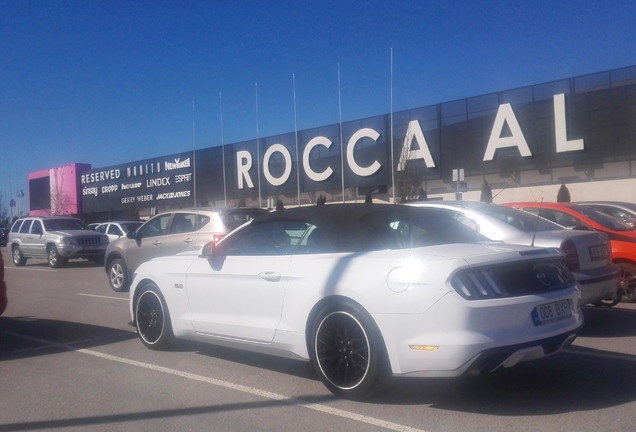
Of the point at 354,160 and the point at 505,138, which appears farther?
the point at 354,160

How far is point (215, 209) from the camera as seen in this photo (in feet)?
42.4

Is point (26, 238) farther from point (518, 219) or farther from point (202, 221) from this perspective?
point (518, 219)

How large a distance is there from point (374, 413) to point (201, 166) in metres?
50.0

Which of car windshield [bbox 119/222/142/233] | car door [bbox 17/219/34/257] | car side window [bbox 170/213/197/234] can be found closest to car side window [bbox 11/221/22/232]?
car door [bbox 17/219/34/257]

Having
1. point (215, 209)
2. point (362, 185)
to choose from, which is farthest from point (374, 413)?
point (362, 185)

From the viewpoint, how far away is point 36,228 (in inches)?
945

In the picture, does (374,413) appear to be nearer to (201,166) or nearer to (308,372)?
(308,372)

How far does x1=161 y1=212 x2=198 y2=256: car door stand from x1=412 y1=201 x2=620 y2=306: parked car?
209 inches

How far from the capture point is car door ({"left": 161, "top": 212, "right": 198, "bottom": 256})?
12.6 m

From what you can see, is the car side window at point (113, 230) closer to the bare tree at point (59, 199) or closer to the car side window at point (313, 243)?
the car side window at point (313, 243)

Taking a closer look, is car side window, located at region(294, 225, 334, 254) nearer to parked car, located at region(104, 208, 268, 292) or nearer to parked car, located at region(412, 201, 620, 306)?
parked car, located at region(412, 201, 620, 306)

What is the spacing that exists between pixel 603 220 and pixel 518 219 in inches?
98.5

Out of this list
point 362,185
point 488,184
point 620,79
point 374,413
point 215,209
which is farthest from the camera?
point 362,185

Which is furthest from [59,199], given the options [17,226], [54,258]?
[54,258]
